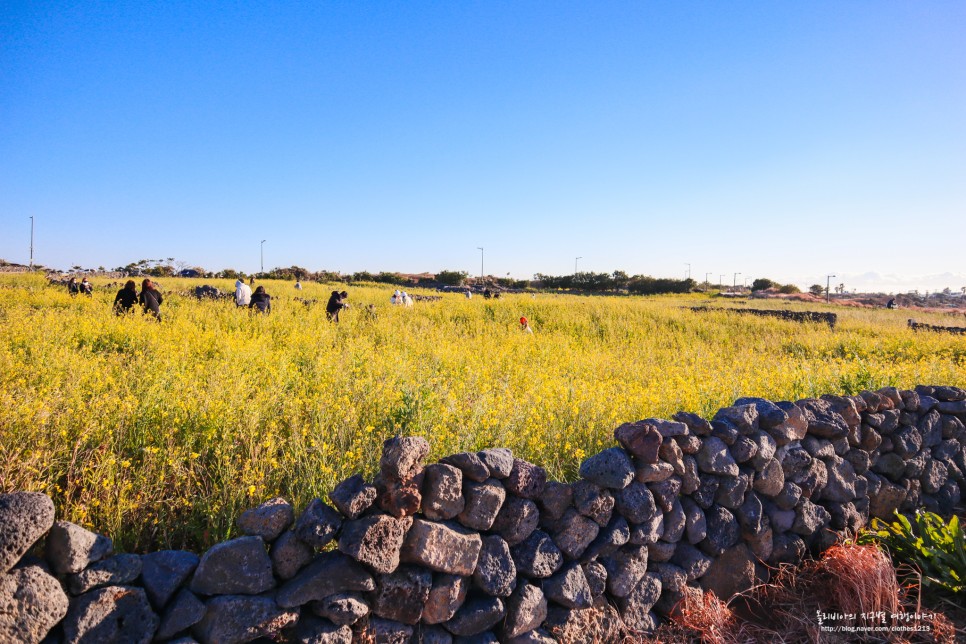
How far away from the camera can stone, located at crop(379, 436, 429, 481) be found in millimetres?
2797

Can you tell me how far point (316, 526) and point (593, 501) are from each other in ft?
5.97

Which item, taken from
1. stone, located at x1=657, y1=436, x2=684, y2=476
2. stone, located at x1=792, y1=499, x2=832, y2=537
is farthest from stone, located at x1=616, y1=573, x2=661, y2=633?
stone, located at x1=792, y1=499, x2=832, y2=537

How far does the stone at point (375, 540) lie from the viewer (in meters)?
2.62

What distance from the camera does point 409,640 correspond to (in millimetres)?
2828

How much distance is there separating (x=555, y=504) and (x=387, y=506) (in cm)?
117

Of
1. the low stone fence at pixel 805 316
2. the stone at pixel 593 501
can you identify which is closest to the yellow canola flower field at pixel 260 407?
the stone at pixel 593 501

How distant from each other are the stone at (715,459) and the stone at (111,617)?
3.75 metres

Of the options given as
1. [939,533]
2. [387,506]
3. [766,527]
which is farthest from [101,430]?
[939,533]

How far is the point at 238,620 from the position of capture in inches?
96.0

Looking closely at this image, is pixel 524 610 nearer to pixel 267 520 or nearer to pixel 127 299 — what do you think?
pixel 267 520

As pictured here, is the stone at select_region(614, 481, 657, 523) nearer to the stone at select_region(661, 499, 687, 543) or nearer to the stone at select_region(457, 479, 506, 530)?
the stone at select_region(661, 499, 687, 543)

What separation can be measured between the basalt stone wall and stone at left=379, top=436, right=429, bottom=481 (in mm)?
13

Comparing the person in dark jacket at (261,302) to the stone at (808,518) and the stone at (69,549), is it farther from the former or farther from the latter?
the stone at (808,518)

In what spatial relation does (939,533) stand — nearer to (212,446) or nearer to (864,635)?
(864,635)
